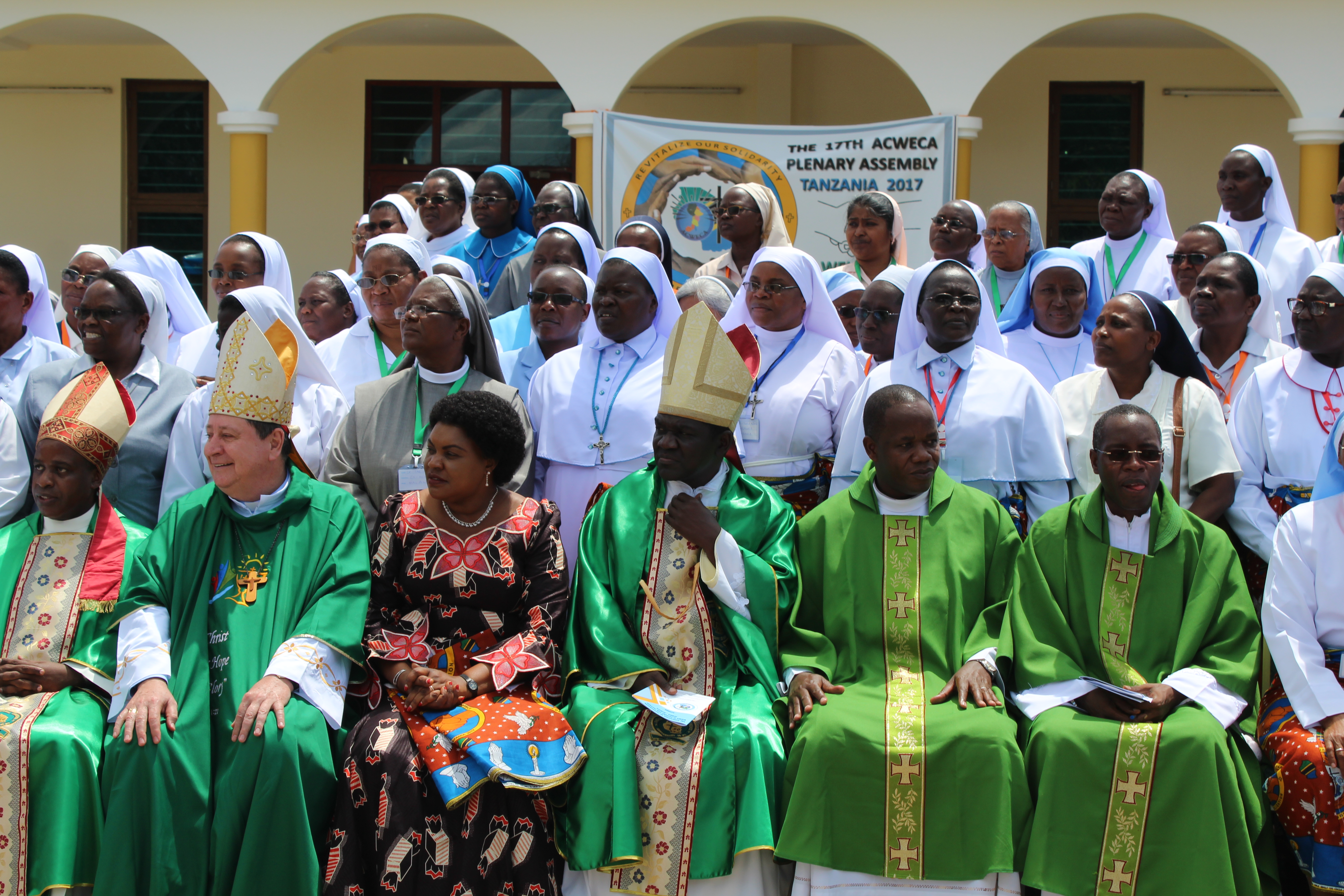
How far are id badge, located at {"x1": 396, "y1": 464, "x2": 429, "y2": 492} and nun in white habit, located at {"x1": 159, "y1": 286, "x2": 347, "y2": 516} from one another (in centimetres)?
34

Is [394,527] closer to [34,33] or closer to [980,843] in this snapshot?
[980,843]

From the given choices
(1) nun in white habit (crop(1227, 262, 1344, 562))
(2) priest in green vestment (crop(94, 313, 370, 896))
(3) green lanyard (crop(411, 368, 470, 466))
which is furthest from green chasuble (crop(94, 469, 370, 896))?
(1) nun in white habit (crop(1227, 262, 1344, 562))

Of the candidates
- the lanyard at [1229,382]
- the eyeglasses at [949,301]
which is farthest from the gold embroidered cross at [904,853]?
the lanyard at [1229,382]

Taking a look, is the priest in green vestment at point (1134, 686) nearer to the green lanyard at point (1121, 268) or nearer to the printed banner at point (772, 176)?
the green lanyard at point (1121, 268)

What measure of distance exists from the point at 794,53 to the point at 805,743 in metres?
10.5

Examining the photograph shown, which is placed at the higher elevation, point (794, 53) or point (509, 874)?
point (794, 53)

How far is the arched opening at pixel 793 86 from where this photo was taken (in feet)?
42.9

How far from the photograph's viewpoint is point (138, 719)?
372cm

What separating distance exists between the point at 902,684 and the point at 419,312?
83.5 inches

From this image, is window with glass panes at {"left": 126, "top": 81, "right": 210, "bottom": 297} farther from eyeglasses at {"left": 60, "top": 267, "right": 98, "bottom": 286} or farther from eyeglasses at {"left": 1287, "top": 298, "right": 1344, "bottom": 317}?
eyeglasses at {"left": 1287, "top": 298, "right": 1344, "bottom": 317}

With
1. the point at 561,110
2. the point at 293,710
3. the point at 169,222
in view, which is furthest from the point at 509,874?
the point at 169,222

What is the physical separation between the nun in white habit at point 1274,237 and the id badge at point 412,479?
4.76m

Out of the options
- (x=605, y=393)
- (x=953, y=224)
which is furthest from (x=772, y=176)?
(x=605, y=393)

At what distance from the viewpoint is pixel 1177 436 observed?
15.2 ft
